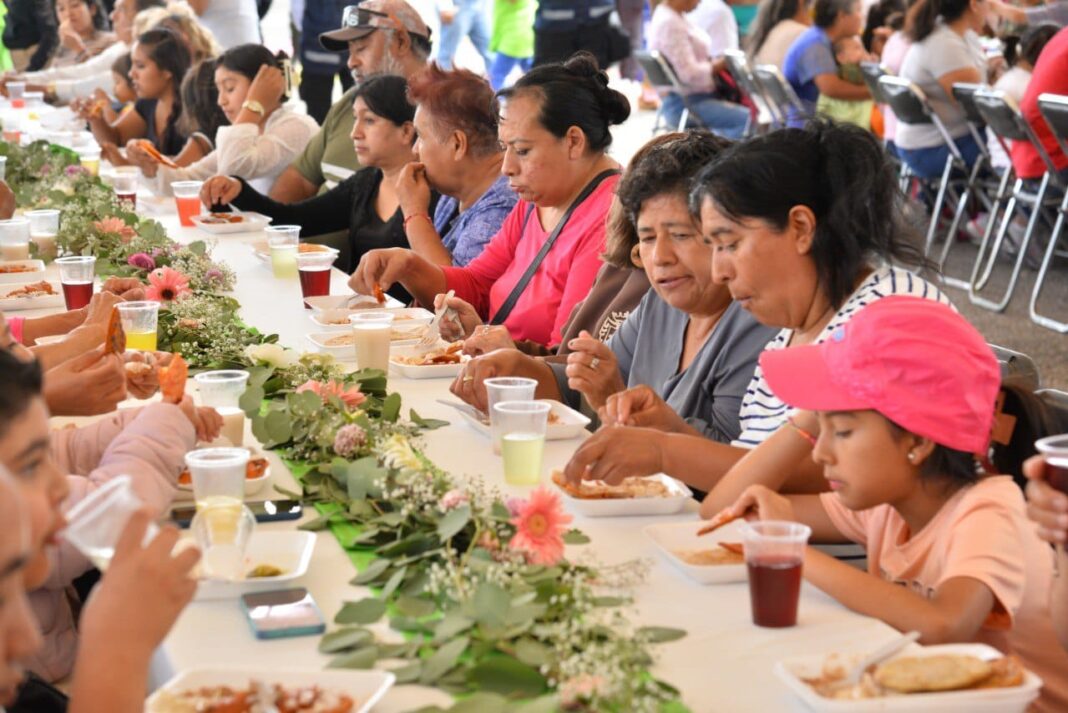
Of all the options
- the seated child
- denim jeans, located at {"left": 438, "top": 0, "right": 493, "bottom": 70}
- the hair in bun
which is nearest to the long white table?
the hair in bun

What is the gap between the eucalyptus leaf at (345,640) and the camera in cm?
144

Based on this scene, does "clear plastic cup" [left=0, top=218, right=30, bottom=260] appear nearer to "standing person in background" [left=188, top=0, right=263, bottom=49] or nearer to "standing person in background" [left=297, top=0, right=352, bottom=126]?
"standing person in background" [left=297, top=0, right=352, bottom=126]

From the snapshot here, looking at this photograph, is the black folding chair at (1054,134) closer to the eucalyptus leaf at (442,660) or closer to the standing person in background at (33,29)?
the eucalyptus leaf at (442,660)

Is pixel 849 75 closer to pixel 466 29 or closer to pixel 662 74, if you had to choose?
pixel 662 74

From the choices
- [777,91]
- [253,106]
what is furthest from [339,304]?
[777,91]

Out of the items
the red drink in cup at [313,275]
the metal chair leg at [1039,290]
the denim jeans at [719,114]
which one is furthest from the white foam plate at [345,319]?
the denim jeans at [719,114]

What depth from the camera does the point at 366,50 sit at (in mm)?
4809

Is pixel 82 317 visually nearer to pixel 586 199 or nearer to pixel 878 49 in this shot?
pixel 586 199

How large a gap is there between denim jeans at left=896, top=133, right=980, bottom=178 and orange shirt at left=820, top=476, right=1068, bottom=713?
518cm

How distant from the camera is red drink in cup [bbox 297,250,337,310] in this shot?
3.27m

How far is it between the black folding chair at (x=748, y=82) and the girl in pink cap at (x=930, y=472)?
19.5 ft

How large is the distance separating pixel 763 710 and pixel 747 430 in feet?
3.24

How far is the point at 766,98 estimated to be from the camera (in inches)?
301

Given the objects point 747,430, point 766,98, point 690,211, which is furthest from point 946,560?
point 766,98
